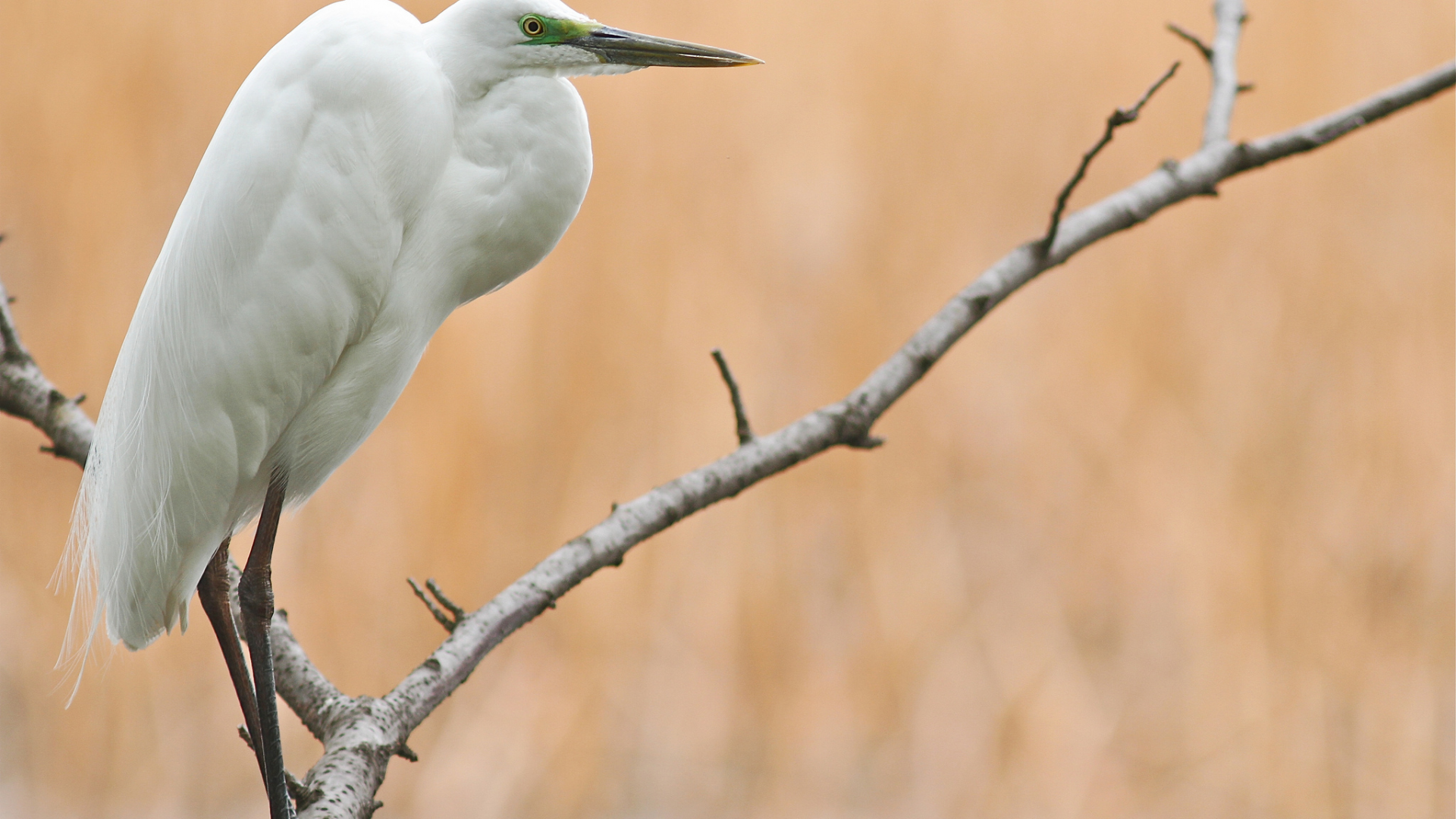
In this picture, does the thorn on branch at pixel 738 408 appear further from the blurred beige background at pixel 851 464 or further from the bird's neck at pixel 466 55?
the blurred beige background at pixel 851 464

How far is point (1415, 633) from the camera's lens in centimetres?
133

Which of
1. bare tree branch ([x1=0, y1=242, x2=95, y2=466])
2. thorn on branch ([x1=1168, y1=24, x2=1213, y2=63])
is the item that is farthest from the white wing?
thorn on branch ([x1=1168, y1=24, x2=1213, y2=63])

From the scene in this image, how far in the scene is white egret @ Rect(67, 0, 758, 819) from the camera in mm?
521

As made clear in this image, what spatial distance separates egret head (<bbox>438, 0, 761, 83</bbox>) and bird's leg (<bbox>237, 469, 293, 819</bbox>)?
267 mm

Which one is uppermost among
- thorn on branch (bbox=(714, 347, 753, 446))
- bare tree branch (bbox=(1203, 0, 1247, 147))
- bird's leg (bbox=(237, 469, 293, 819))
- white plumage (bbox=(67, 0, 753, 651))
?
bare tree branch (bbox=(1203, 0, 1247, 147))

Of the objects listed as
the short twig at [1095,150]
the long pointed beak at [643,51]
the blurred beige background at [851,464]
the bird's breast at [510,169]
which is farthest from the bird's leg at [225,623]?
the blurred beige background at [851,464]

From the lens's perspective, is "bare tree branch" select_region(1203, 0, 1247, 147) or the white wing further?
"bare tree branch" select_region(1203, 0, 1247, 147)

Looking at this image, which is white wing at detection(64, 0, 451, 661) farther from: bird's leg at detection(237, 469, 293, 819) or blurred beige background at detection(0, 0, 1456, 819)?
blurred beige background at detection(0, 0, 1456, 819)

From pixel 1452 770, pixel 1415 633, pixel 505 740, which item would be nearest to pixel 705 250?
pixel 505 740

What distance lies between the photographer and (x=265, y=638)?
57 cm

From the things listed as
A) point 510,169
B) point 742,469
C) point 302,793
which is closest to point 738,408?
point 742,469

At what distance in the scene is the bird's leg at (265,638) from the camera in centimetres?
56

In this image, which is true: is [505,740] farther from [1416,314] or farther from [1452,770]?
[1416,314]

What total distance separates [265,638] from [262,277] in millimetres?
200
